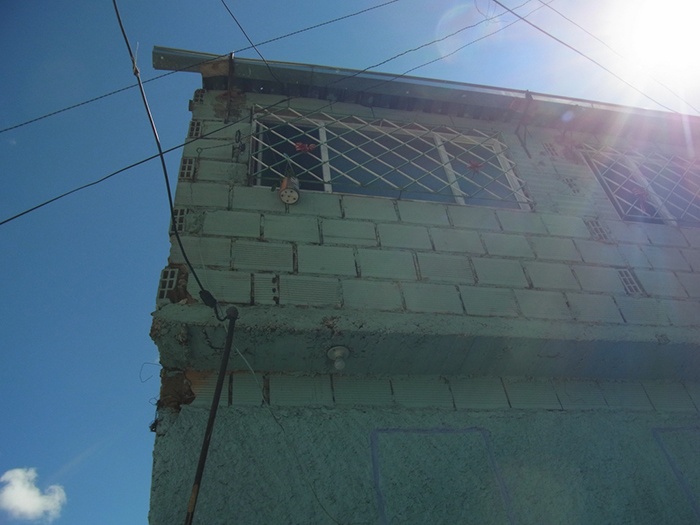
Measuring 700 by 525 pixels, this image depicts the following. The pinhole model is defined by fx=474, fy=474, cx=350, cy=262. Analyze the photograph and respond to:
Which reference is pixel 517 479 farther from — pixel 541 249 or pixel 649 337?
pixel 541 249

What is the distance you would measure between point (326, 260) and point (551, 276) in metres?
2.03

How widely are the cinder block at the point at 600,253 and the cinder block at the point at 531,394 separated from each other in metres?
1.46

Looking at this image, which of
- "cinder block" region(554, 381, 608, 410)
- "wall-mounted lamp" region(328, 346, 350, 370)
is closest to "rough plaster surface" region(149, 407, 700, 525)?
"cinder block" region(554, 381, 608, 410)

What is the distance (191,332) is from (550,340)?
2.60 m

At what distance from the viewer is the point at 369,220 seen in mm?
4262

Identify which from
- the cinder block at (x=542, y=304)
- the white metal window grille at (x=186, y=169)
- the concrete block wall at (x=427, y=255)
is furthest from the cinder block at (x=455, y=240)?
the white metal window grille at (x=186, y=169)

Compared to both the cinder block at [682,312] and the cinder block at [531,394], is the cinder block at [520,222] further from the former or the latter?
the cinder block at [531,394]

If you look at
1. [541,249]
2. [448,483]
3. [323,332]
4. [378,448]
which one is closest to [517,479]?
[448,483]

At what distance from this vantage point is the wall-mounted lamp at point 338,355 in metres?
3.28

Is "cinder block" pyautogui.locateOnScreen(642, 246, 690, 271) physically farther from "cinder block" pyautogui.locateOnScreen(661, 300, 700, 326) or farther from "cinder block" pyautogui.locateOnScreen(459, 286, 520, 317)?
"cinder block" pyautogui.locateOnScreen(459, 286, 520, 317)

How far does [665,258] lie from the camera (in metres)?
4.77

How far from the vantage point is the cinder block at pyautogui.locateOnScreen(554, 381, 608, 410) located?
3.60 metres

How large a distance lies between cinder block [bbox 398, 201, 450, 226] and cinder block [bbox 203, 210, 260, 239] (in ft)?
4.46

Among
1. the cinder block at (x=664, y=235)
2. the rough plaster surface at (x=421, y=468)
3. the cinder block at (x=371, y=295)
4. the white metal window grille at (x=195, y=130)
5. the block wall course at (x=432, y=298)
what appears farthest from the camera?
the cinder block at (x=664, y=235)
